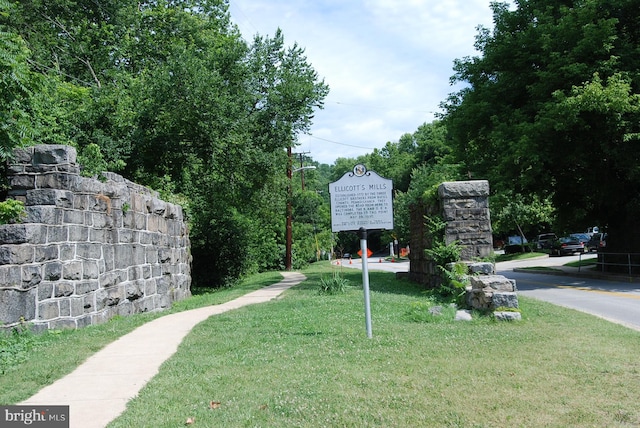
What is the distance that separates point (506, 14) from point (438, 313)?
1573cm

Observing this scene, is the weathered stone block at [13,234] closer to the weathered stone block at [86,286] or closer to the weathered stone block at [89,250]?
the weathered stone block at [89,250]

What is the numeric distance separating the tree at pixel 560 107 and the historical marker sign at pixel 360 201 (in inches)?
401

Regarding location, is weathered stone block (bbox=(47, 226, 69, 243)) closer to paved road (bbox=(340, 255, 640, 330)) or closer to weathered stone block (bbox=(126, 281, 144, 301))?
weathered stone block (bbox=(126, 281, 144, 301))

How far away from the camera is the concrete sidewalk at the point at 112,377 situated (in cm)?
487

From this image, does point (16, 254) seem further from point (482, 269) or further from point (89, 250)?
point (482, 269)

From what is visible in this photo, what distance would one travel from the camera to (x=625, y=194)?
19641 mm

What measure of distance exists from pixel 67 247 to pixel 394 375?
6085mm

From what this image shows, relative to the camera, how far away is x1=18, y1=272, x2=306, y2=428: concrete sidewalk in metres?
4.87

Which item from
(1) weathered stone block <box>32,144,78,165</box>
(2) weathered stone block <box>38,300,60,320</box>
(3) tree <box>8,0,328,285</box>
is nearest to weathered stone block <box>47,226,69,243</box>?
(2) weathered stone block <box>38,300,60,320</box>

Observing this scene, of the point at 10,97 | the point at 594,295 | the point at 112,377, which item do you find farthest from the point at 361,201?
the point at 594,295

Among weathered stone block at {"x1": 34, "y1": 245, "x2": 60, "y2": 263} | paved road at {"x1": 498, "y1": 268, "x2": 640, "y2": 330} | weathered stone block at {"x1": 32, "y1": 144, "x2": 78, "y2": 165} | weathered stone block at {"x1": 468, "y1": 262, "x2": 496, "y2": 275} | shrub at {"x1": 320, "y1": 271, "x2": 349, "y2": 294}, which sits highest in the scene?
weathered stone block at {"x1": 32, "y1": 144, "x2": 78, "y2": 165}

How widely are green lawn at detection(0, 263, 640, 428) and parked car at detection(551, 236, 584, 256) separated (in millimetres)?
31837

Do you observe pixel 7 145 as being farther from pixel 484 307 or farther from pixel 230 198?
pixel 230 198

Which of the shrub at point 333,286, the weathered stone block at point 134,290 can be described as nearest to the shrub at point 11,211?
the weathered stone block at point 134,290
